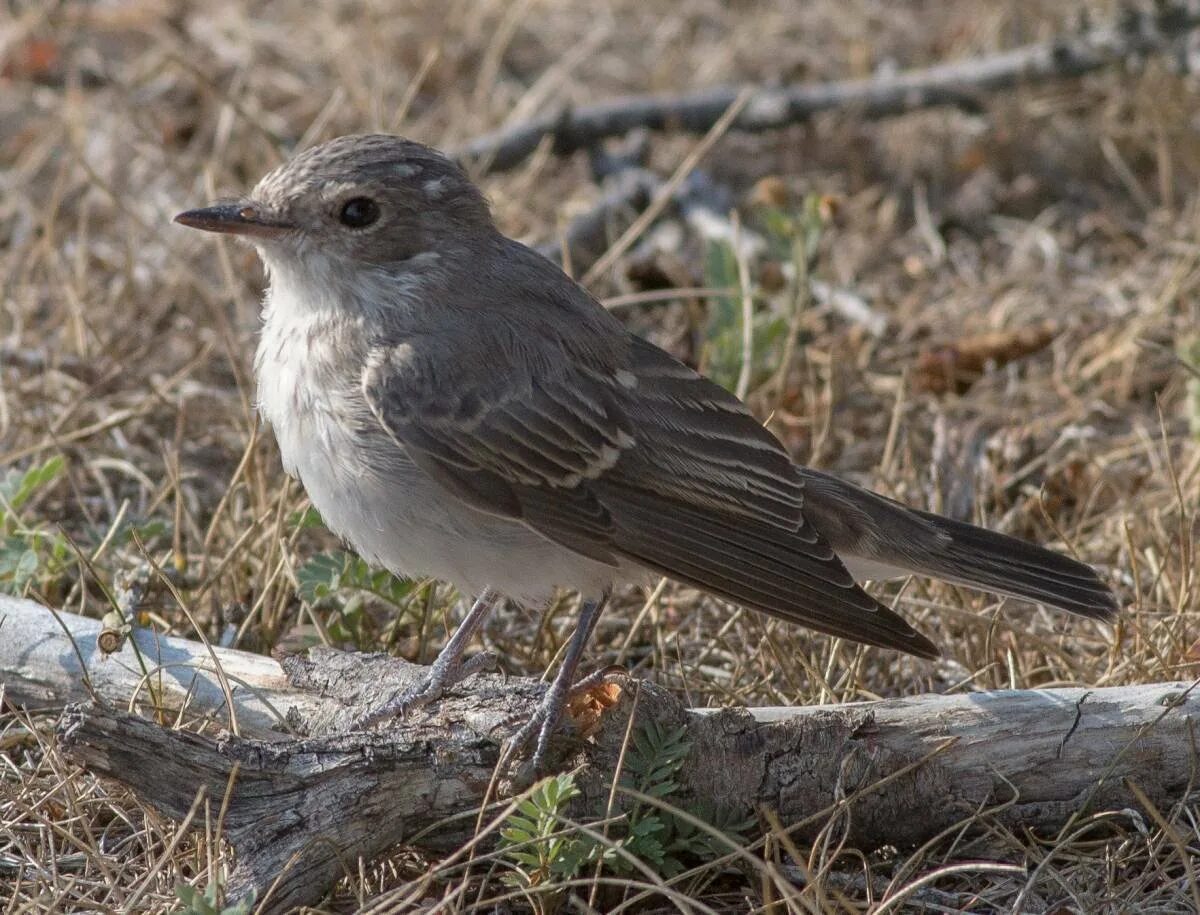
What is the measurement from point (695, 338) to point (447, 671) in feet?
9.33

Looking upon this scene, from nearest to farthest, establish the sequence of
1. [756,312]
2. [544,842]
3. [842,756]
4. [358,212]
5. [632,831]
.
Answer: [544,842] → [632,831] → [842,756] → [358,212] → [756,312]

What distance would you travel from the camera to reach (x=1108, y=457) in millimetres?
6090

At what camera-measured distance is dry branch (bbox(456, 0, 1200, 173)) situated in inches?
315

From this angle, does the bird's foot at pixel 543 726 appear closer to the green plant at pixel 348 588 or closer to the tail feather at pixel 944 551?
the green plant at pixel 348 588

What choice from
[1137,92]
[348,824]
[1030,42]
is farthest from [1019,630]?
[1030,42]

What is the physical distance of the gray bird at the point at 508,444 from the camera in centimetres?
426

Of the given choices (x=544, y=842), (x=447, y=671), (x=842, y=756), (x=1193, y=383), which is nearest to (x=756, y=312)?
(x=1193, y=383)

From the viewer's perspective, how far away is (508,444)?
14.4ft

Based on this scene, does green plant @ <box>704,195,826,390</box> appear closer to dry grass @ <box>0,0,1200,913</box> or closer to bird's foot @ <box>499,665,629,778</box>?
dry grass @ <box>0,0,1200,913</box>

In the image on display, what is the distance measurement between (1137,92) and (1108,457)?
2.89 meters

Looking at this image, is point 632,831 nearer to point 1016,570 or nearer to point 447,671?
point 447,671

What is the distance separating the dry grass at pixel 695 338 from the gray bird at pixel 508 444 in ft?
1.44

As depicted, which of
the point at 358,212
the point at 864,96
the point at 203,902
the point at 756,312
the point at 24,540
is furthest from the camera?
the point at 864,96

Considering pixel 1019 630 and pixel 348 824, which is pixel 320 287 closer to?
pixel 348 824
